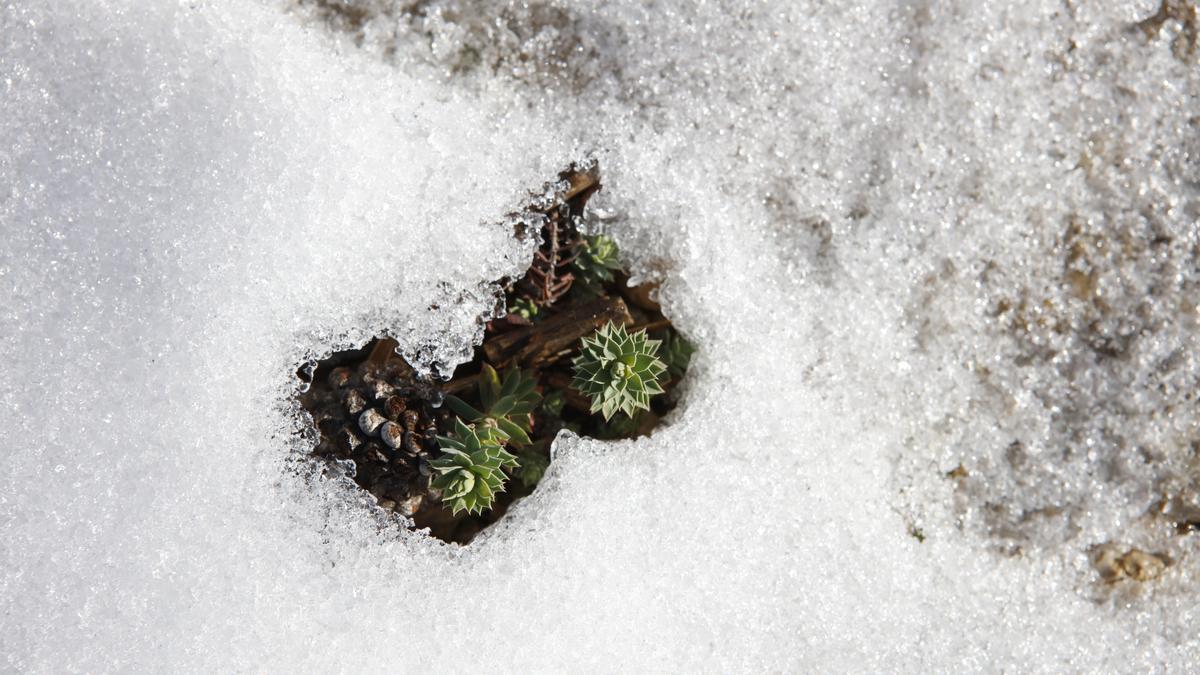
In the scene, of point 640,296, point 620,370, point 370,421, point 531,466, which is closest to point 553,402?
point 531,466

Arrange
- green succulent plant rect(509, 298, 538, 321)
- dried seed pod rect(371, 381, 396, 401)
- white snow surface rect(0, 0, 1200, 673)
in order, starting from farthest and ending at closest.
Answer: green succulent plant rect(509, 298, 538, 321) → dried seed pod rect(371, 381, 396, 401) → white snow surface rect(0, 0, 1200, 673)

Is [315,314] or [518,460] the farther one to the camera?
[518,460]

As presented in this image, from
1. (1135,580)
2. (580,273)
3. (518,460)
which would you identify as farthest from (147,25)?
(1135,580)

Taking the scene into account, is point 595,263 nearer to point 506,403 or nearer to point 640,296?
point 640,296

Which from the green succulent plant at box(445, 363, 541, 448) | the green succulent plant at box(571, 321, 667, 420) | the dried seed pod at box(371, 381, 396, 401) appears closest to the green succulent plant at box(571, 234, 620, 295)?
the green succulent plant at box(571, 321, 667, 420)

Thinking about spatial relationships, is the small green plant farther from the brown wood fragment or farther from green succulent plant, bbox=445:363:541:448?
the brown wood fragment

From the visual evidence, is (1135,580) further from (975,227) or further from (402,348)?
Answer: (402,348)
